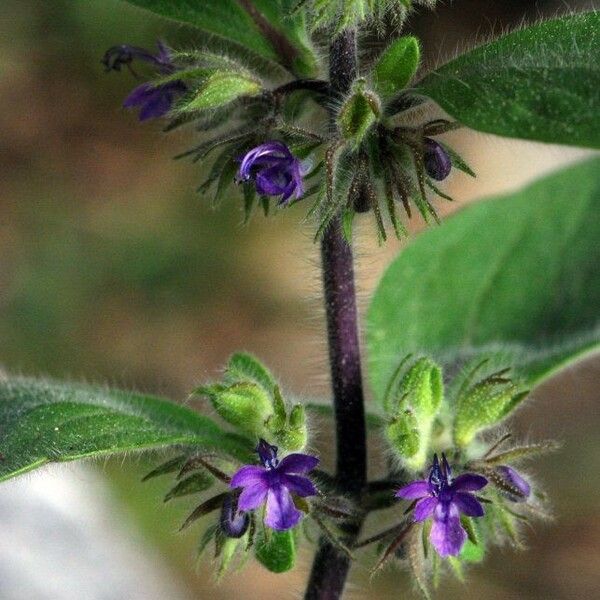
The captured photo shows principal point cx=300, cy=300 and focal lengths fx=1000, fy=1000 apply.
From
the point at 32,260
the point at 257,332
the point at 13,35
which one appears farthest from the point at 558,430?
the point at 13,35

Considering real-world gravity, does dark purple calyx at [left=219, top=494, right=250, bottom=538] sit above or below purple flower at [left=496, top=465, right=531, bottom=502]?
below

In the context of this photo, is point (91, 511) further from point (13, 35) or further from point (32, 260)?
point (13, 35)

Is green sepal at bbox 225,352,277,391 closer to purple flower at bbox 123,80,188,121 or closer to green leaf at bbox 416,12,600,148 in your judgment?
purple flower at bbox 123,80,188,121

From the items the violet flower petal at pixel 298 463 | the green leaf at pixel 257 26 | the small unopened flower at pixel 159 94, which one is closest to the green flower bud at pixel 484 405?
the violet flower petal at pixel 298 463

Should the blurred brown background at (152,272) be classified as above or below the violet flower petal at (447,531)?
above

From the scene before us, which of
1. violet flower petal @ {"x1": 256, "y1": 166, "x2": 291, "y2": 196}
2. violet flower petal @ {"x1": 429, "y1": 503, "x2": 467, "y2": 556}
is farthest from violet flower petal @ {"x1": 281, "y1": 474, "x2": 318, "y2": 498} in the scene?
violet flower petal @ {"x1": 256, "y1": 166, "x2": 291, "y2": 196}

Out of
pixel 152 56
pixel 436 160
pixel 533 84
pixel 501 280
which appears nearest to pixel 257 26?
pixel 152 56

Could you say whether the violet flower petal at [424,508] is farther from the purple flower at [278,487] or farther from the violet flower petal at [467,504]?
the purple flower at [278,487]
